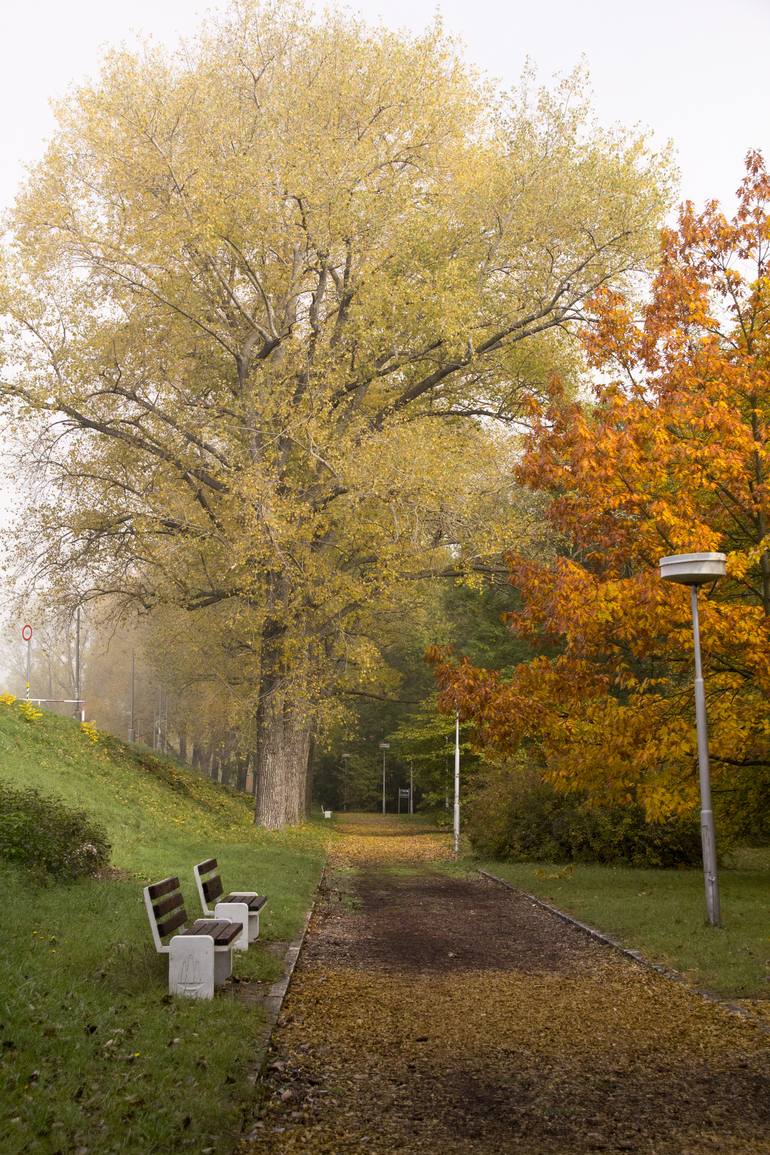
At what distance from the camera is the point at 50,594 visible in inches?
977

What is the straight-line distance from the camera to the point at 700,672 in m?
12.1

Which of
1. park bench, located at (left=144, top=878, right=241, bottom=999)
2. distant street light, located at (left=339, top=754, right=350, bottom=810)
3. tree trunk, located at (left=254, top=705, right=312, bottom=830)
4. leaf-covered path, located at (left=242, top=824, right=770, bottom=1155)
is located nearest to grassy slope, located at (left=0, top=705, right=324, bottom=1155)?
park bench, located at (left=144, top=878, right=241, bottom=999)

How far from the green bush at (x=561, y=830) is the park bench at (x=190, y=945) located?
439 inches

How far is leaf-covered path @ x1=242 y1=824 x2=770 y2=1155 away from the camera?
5246 mm

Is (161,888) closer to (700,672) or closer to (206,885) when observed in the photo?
(206,885)

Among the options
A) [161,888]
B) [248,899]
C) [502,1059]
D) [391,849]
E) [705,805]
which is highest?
[705,805]

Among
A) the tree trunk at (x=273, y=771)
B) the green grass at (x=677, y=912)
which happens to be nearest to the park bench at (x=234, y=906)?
the green grass at (x=677, y=912)

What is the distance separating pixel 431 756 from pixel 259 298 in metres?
21.1

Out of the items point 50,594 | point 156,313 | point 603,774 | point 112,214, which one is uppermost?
point 112,214

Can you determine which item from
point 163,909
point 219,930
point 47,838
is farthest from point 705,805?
point 47,838

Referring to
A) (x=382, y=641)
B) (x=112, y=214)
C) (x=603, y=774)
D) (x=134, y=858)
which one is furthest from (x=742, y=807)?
(x=382, y=641)

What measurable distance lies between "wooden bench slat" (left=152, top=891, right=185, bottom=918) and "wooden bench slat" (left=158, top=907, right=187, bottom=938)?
68 millimetres

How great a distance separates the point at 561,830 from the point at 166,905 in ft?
45.1

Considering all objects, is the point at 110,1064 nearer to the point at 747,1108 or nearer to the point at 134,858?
the point at 747,1108
